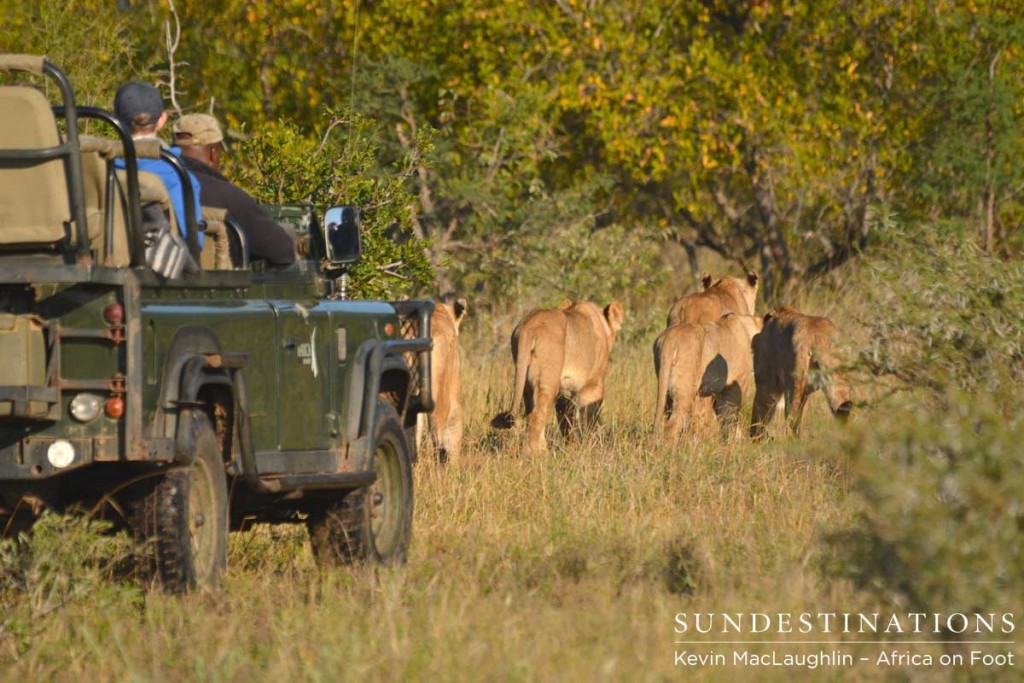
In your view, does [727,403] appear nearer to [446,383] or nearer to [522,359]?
[522,359]

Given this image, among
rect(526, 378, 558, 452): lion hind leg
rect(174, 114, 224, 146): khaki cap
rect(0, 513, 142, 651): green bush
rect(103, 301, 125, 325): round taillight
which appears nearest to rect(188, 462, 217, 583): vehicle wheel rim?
rect(0, 513, 142, 651): green bush

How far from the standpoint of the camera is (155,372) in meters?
5.64

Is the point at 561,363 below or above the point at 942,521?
below

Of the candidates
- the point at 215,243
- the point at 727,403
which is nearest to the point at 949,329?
the point at 215,243

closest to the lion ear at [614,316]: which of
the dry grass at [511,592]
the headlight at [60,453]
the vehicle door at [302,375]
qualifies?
the dry grass at [511,592]

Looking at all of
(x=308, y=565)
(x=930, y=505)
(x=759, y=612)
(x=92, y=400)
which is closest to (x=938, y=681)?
(x=930, y=505)

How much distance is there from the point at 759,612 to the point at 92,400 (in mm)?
2118

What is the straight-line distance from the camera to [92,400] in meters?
5.45

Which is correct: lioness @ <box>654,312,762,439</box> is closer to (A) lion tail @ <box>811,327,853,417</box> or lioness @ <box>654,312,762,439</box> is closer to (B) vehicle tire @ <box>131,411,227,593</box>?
(A) lion tail @ <box>811,327,853,417</box>

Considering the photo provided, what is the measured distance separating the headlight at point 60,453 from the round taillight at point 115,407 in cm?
15

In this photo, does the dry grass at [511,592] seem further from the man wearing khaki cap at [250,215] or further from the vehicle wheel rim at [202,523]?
the man wearing khaki cap at [250,215]

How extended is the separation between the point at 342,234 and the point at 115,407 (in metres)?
1.99

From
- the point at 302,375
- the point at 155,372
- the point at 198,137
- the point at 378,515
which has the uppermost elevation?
the point at 198,137

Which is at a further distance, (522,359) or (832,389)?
(522,359)
